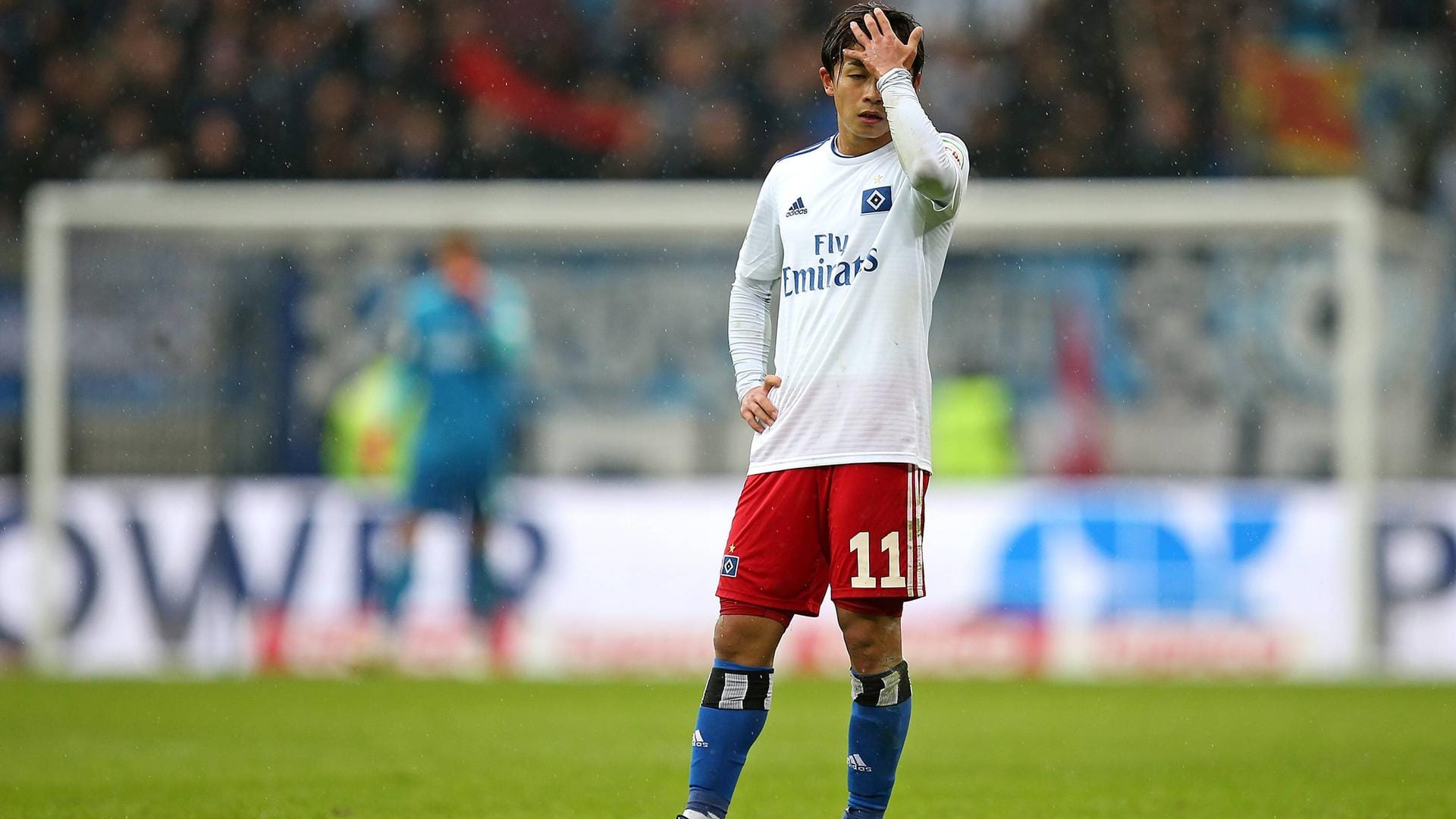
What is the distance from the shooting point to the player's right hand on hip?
4391 mm

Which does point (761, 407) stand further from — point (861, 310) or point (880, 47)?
point (880, 47)

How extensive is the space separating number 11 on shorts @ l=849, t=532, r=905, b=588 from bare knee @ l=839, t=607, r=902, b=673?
0.12m

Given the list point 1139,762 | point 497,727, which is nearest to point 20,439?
point 497,727

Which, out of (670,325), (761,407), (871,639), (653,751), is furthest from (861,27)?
(670,325)

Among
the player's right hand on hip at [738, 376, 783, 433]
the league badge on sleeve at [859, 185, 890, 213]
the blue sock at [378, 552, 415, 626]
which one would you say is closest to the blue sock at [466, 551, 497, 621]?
the blue sock at [378, 552, 415, 626]

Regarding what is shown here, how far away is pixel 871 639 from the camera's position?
430 centimetres

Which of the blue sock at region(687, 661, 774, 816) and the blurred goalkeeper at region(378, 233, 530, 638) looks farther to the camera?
the blurred goalkeeper at region(378, 233, 530, 638)

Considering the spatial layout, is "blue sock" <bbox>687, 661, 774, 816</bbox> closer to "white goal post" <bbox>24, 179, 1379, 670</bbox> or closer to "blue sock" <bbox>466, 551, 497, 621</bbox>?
"blue sock" <bbox>466, 551, 497, 621</bbox>

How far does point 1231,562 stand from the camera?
11305mm

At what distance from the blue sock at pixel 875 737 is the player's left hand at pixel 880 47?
1.33m

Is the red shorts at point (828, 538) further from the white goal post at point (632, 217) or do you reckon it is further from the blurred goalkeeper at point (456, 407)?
the white goal post at point (632, 217)

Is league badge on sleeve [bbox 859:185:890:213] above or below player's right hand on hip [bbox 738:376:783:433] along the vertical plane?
above

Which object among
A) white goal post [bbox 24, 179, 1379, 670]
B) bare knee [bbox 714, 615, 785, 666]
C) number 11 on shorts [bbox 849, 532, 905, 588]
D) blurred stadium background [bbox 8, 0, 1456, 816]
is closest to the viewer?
number 11 on shorts [bbox 849, 532, 905, 588]

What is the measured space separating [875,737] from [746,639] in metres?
0.36
